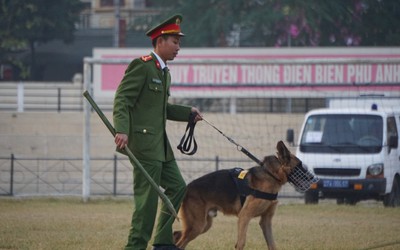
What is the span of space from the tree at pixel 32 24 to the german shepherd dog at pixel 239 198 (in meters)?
22.9

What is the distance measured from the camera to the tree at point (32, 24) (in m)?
35.2

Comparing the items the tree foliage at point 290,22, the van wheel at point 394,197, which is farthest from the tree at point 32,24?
the van wheel at point 394,197

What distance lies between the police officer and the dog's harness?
4.30 ft

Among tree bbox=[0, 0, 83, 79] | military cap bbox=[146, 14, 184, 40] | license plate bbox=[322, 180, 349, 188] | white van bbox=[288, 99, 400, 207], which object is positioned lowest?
license plate bbox=[322, 180, 349, 188]

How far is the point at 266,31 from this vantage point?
3656 cm

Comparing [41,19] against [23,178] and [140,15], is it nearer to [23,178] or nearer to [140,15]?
[140,15]

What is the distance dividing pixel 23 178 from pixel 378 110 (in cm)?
819

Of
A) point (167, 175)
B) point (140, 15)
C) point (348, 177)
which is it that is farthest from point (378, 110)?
point (140, 15)

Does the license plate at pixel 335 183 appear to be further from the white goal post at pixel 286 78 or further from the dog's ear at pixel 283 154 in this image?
the dog's ear at pixel 283 154

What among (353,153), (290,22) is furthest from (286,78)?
(290,22)

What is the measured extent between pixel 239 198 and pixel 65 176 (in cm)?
1301

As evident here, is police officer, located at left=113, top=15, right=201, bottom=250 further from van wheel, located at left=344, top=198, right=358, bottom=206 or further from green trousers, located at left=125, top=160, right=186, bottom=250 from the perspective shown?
van wheel, located at left=344, top=198, right=358, bottom=206

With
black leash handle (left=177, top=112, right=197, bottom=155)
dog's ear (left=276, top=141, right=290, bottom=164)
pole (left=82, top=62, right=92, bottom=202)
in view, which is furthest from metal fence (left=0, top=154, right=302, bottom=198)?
black leash handle (left=177, top=112, right=197, bottom=155)

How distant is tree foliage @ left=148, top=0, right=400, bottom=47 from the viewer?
33.0 metres
